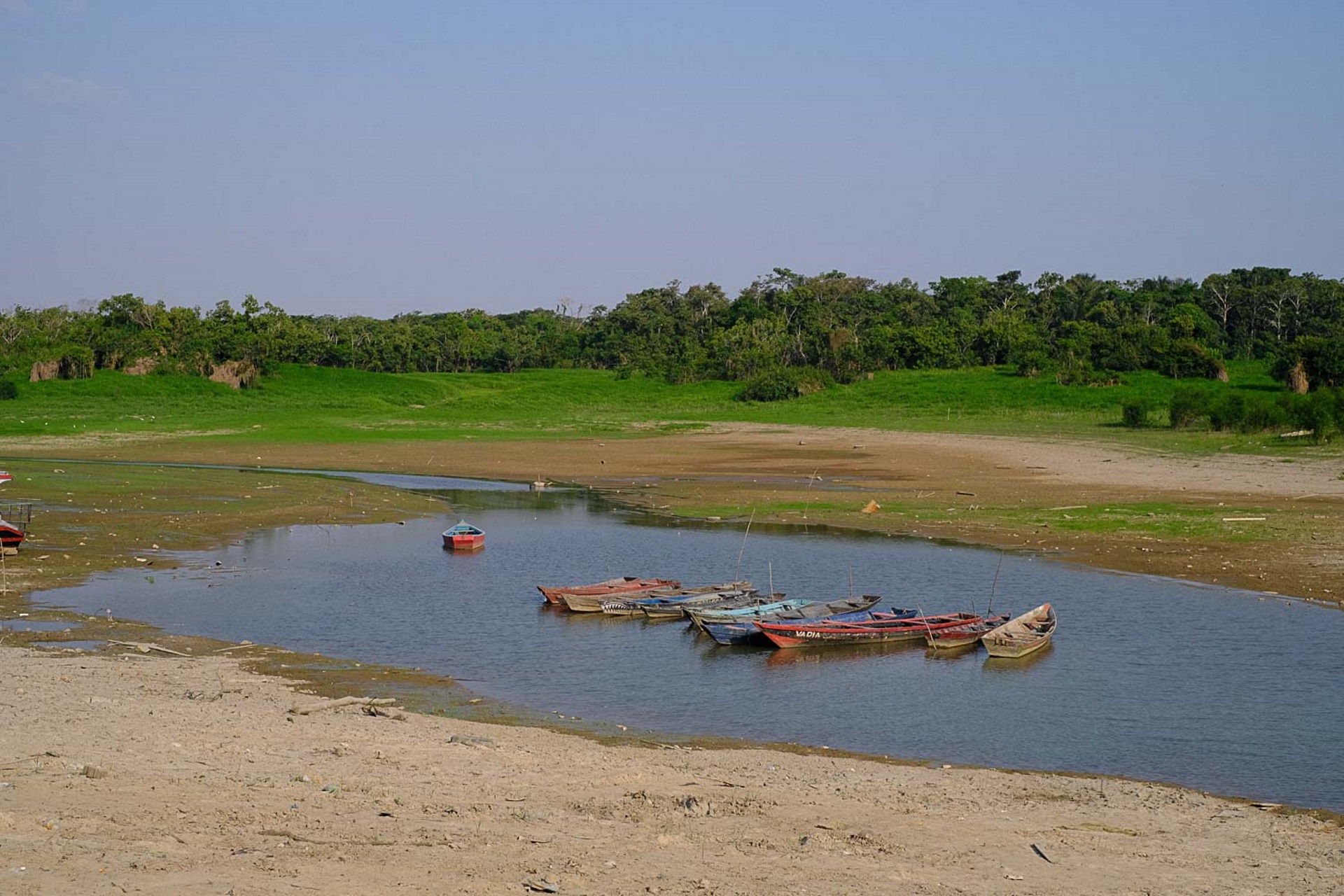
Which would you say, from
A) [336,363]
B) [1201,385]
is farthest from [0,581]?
[336,363]

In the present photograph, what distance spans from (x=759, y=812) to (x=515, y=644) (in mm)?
11299

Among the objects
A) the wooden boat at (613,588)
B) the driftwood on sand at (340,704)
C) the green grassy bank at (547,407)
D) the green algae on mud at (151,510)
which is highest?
the green grassy bank at (547,407)

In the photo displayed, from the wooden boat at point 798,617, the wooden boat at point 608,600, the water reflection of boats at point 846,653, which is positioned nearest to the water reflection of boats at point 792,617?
the wooden boat at point 798,617

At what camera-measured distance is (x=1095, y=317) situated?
112m

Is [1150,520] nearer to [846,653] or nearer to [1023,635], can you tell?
[1023,635]

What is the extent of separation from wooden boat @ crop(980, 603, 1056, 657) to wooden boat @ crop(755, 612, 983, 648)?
846mm

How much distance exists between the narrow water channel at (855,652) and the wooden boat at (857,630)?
0.30 meters

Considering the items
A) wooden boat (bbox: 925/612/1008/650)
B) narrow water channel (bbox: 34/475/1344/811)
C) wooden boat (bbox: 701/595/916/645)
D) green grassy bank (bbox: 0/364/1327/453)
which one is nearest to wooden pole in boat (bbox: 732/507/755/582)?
narrow water channel (bbox: 34/475/1344/811)

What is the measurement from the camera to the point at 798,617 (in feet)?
80.3

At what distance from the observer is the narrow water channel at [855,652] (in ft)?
56.1

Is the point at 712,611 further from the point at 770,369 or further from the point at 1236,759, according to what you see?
the point at 770,369

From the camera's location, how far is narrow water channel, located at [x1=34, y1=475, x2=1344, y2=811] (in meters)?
17.1

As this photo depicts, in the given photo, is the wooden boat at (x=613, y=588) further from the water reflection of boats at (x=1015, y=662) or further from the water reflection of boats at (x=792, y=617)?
the water reflection of boats at (x=1015, y=662)

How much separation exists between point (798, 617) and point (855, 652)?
202 centimetres
